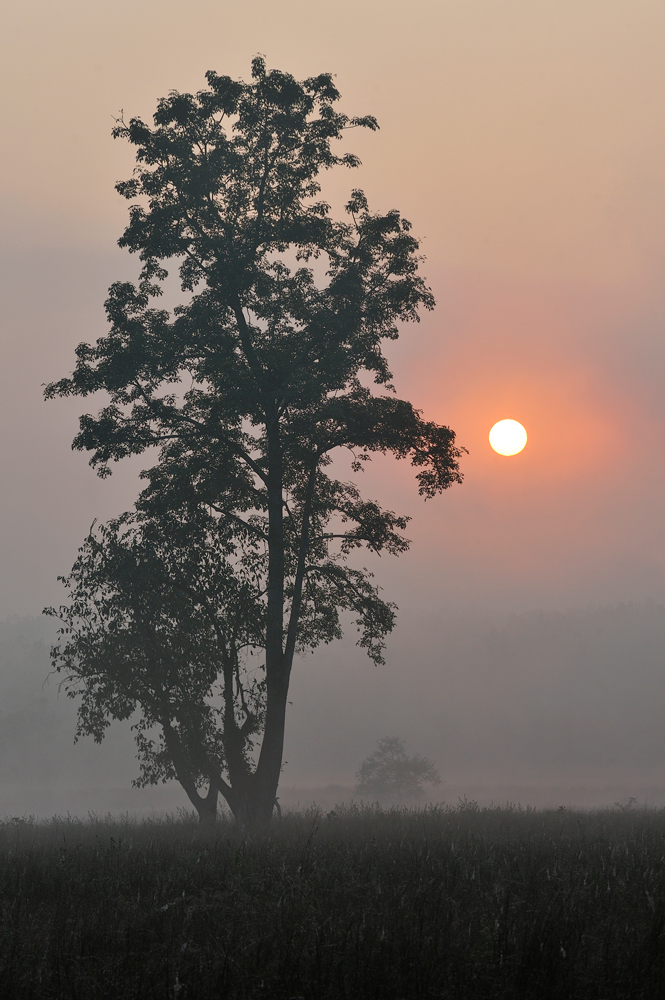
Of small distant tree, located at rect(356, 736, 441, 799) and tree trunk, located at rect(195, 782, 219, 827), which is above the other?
tree trunk, located at rect(195, 782, 219, 827)

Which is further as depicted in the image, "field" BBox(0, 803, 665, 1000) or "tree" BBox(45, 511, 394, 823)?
"tree" BBox(45, 511, 394, 823)

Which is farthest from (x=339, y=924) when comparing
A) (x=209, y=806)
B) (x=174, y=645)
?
(x=209, y=806)

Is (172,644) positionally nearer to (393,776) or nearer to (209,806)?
(209,806)

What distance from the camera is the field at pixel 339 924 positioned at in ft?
15.7

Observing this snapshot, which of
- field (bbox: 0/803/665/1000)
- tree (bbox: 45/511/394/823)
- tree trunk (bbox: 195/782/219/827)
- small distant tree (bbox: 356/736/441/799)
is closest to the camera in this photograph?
field (bbox: 0/803/665/1000)

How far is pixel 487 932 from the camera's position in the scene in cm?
526

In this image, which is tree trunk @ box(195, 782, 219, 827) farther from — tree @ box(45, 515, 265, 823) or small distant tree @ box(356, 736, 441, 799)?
small distant tree @ box(356, 736, 441, 799)

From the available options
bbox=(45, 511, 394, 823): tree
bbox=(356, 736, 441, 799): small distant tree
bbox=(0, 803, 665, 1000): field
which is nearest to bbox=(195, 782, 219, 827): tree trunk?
bbox=(45, 511, 394, 823): tree

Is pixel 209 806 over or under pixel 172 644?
under

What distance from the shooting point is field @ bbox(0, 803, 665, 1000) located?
4785 millimetres

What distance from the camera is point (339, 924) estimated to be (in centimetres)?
558

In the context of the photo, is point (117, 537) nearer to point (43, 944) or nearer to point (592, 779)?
point (43, 944)

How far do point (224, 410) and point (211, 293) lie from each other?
3.54 metres

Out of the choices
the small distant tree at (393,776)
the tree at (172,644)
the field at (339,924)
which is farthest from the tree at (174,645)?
the small distant tree at (393,776)
